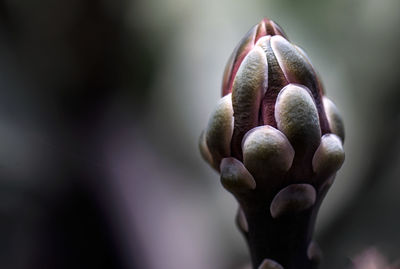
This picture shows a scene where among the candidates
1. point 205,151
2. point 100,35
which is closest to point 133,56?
point 100,35

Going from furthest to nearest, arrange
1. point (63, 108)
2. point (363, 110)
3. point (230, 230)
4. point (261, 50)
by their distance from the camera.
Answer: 1. point (63, 108)
2. point (230, 230)
3. point (363, 110)
4. point (261, 50)

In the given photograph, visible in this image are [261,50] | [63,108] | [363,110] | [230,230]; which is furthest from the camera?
[63,108]

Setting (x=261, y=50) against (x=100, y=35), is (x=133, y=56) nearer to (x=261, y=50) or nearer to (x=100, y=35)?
(x=100, y=35)

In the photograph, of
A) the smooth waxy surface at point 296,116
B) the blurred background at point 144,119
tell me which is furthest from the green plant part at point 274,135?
the blurred background at point 144,119

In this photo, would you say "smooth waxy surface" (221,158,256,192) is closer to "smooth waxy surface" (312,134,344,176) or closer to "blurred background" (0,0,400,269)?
"smooth waxy surface" (312,134,344,176)

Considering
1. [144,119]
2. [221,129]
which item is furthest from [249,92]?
[144,119]

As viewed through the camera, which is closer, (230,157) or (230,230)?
(230,157)
